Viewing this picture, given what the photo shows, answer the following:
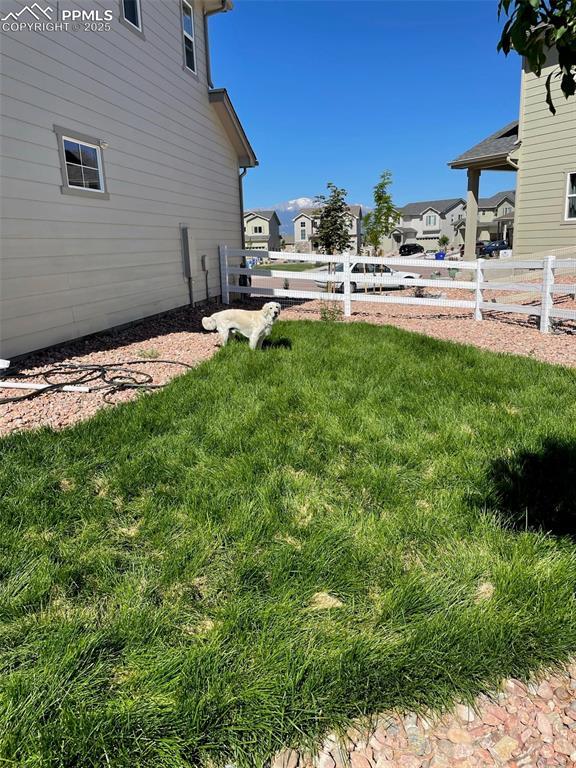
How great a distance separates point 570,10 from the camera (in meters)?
1.54

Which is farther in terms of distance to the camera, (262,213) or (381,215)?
(262,213)

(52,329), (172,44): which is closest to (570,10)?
(52,329)

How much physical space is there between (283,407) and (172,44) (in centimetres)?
917

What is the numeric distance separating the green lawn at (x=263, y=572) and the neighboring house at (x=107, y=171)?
10.8 feet

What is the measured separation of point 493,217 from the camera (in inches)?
2734

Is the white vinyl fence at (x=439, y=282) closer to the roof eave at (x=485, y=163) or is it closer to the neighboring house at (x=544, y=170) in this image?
the neighboring house at (x=544, y=170)

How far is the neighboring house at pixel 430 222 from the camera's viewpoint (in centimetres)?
7731

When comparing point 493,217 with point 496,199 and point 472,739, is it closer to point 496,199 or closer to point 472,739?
point 496,199

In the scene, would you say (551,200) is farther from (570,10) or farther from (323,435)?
(570,10)

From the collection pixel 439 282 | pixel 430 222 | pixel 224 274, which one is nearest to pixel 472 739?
pixel 439 282

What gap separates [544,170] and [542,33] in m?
13.7

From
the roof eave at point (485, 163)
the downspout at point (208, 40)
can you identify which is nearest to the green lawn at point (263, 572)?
the downspout at point (208, 40)

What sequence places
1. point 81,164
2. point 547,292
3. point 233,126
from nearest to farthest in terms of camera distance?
point 81,164
point 547,292
point 233,126

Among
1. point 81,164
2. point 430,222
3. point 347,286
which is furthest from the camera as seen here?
point 430,222
